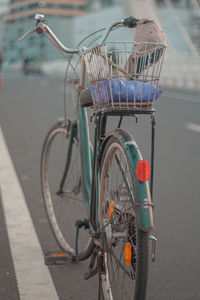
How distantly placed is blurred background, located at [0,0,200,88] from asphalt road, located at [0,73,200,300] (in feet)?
4.52

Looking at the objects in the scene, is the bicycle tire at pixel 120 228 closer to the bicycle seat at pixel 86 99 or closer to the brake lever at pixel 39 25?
the bicycle seat at pixel 86 99

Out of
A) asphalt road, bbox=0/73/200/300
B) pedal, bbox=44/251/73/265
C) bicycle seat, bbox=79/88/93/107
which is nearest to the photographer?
bicycle seat, bbox=79/88/93/107

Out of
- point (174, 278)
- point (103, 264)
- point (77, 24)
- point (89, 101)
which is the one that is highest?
point (77, 24)

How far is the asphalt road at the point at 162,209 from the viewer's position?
9.79ft

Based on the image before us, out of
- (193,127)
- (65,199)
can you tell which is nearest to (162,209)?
(65,199)

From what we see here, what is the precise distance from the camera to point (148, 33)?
2.71m

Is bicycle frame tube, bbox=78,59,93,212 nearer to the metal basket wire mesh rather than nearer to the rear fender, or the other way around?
the metal basket wire mesh

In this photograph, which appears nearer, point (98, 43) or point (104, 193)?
point (98, 43)

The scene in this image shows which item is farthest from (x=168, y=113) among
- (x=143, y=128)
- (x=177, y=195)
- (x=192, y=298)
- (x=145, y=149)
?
(x=192, y=298)

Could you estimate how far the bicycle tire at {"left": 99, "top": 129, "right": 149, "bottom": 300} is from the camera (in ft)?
6.97

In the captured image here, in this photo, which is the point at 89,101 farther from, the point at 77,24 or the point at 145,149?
the point at 77,24

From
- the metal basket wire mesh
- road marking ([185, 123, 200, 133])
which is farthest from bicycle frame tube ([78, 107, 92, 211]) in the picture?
road marking ([185, 123, 200, 133])

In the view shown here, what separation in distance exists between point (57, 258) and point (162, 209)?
1.52 meters

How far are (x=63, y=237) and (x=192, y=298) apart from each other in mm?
1043
